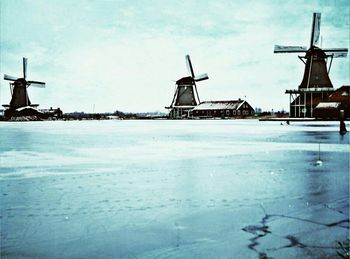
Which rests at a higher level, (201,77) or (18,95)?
(201,77)

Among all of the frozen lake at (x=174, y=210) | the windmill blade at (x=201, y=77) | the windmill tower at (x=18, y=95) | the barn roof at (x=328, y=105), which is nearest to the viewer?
the frozen lake at (x=174, y=210)

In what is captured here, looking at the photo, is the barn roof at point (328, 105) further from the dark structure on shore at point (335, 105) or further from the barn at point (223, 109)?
the barn at point (223, 109)

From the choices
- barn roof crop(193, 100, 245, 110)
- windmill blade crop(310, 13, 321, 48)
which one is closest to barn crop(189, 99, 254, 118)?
barn roof crop(193, 100, 245, 110)

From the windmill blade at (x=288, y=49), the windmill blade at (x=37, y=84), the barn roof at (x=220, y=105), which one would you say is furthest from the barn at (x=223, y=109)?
the windmill blade at (x=37, y=84)

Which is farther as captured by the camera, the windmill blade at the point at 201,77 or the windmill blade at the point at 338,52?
the windmill blade at the point at 201,77

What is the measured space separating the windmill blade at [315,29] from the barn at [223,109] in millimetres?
21211

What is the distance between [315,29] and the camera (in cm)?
4716

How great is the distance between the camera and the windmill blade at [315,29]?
46.8m

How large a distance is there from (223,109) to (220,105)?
1036 millimetres

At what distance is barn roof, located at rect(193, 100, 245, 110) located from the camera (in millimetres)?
66562

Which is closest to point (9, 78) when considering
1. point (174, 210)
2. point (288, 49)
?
point (288, 49)

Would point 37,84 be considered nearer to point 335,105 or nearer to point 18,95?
point 18,95

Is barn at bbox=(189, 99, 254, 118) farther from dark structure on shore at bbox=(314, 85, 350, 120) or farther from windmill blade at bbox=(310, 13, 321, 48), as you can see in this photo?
dark structure on shore at bbox=(314, 85, 350, 120)

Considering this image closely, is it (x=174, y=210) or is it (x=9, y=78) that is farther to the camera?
(x=9, y=78)
